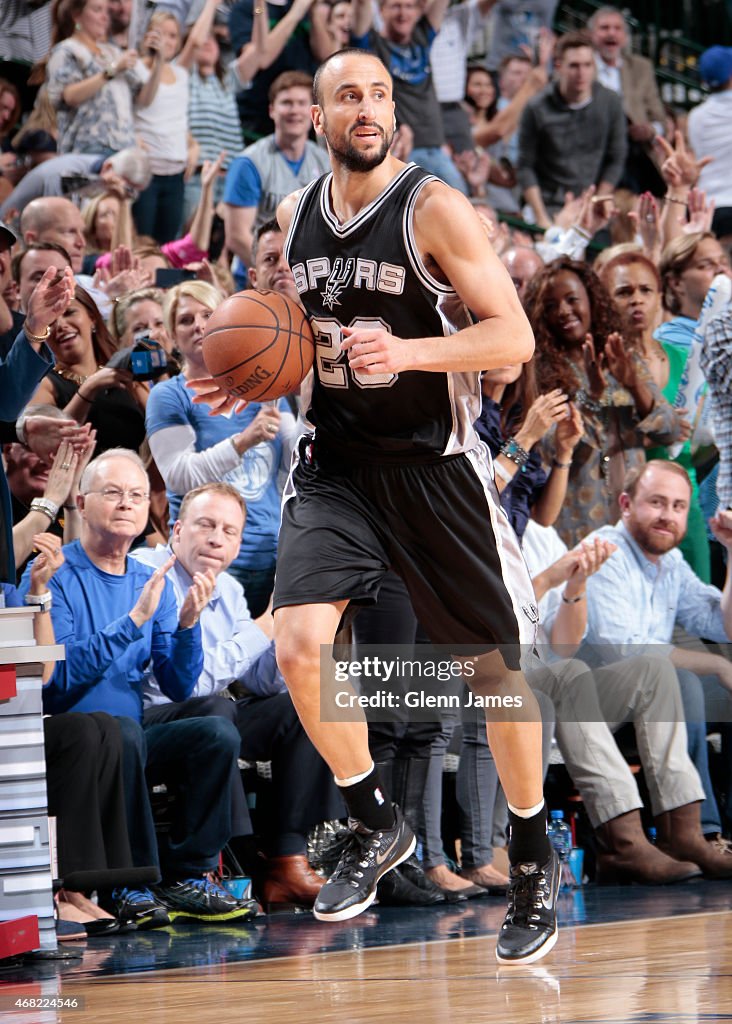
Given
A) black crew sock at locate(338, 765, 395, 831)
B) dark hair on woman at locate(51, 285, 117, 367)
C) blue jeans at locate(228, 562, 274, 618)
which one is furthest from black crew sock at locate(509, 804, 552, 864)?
dark hair on woman at locate(51, 285, 117, 367)

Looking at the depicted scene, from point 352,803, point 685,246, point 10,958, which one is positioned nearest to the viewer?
point 352,803

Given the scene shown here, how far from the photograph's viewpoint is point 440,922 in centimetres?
466

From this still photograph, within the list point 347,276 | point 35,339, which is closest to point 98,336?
point 35,339

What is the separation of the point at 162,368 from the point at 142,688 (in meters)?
1.34

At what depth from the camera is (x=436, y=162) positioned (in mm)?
8977

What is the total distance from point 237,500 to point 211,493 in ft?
0.35

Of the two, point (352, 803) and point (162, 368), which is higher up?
point (162, 368)

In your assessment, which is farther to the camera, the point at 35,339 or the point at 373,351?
the point at 35,339

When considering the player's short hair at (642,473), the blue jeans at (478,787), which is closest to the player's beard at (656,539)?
the player's short hair at (642,473)

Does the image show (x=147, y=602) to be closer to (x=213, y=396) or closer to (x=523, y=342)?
(x=213, y=396)

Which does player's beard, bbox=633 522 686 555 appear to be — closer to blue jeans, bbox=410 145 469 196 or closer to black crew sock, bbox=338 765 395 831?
black crew sock, bbox=338 765 395 831

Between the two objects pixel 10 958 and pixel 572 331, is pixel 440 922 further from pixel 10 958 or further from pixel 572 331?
pixel 572 331

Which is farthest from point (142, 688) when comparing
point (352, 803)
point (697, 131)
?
point (697, 131)

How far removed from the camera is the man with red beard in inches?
233
